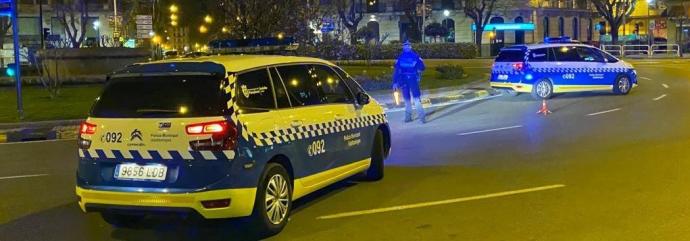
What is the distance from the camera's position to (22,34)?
Result: 80.1m

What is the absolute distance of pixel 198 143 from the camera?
20.4 feet

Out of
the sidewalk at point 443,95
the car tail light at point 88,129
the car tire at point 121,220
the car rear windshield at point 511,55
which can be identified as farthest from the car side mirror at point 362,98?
the car rear windshield at point 511,55

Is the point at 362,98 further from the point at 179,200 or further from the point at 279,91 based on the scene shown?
the point at 179,200

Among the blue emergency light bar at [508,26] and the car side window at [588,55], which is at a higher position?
the blue emergency light bar at [508,26]

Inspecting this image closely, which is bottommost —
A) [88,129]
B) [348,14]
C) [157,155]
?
[157,155]

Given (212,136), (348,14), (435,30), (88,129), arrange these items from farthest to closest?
(435,30), (348,14), (88,129), (212,136)

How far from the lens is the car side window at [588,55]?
2106 centimetres

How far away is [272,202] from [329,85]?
1.90 m

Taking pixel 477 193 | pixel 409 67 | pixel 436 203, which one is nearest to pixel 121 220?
pixel 436 203

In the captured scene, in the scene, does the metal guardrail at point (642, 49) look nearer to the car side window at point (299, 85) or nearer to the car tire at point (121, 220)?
the car side window at point (299, 85)

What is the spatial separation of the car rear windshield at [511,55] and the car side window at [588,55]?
5.35 ft

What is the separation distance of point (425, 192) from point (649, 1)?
7429 cm

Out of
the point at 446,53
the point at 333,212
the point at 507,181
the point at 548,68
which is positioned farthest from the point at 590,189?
the point at 446,53

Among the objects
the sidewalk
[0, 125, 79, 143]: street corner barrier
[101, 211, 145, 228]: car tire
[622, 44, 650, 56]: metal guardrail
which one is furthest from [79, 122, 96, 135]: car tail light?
[622, 44, 650, 56]: metal guardrail
